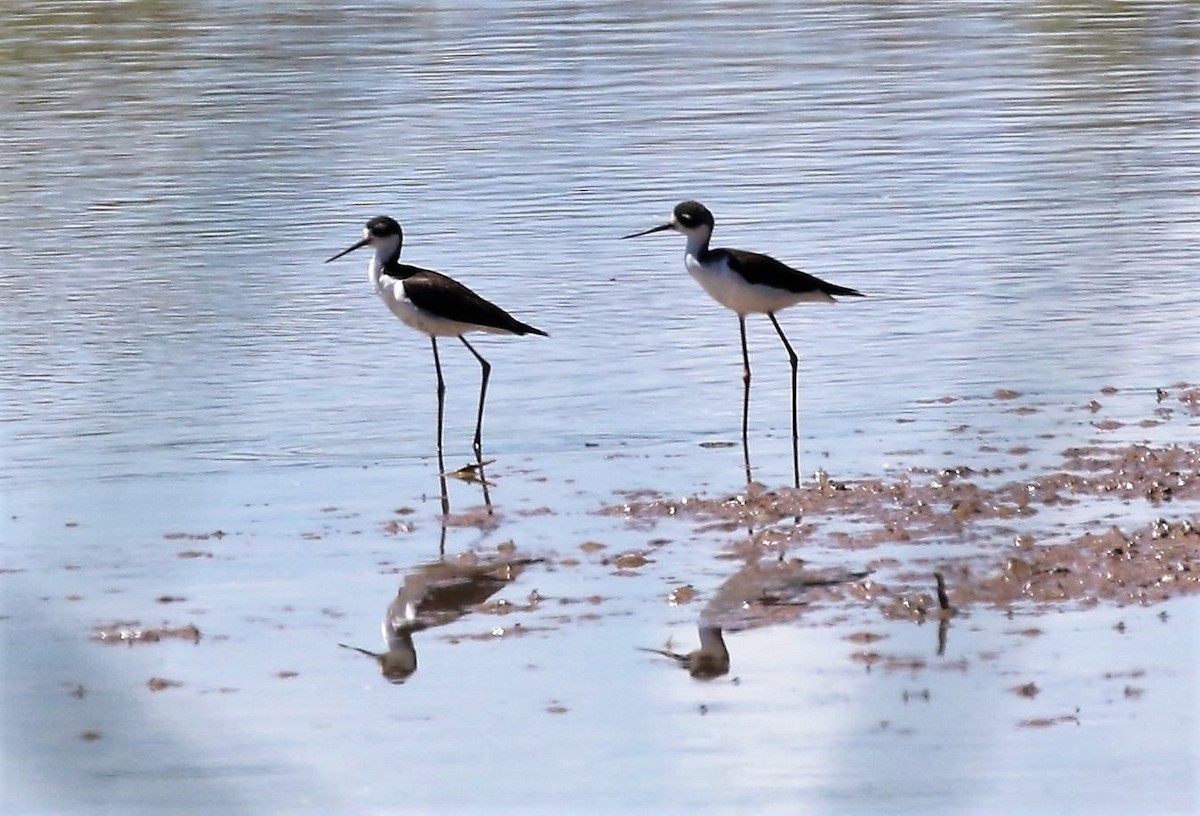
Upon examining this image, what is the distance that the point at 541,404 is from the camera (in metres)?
10.8

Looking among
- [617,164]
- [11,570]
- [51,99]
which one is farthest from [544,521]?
[51,99]

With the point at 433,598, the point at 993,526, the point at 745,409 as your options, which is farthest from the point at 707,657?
the point at 745,409

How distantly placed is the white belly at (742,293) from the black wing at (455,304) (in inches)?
36.2

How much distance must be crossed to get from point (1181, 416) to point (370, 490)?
3528mm

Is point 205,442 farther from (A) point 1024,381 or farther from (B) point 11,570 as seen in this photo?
(A) point 1024,381

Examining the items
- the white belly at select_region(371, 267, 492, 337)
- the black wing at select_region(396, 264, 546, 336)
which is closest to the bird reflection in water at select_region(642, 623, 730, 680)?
the black wing at select_region(396, 264, 546, 336)

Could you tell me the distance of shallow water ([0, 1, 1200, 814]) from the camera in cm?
529

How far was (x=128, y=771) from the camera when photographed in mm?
2549

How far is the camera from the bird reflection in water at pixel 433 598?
677 cm

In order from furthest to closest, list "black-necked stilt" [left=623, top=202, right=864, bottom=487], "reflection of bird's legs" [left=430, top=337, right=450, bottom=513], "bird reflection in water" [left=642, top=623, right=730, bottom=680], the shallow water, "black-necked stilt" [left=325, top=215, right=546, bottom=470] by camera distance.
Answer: "black-necked stilt" [left=623, top=202, right=864, bottom=487] < "black-necked stilt" [left=325, top=215, right=546, bottom=470] < "reflection of bird's legs" [left=430, top=337, right=450, bottom=513] < "bird reflection in water" [left=642, top=623, right=730, bottom=680] < the shallow water

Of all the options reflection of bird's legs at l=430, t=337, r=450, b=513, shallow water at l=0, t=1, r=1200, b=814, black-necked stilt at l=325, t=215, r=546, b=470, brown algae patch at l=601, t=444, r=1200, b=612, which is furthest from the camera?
black-necked stilt at l=325, t=215, r=546, b=470

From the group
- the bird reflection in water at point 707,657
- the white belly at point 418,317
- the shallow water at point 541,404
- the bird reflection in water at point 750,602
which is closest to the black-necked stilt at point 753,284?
the shallow water at point 541,404

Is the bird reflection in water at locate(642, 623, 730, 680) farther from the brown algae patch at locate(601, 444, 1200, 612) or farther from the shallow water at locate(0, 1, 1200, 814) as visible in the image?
the brown algae patch at locate(601, 444, 1200, 612)

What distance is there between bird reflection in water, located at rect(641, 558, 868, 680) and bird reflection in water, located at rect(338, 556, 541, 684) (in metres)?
0.77
